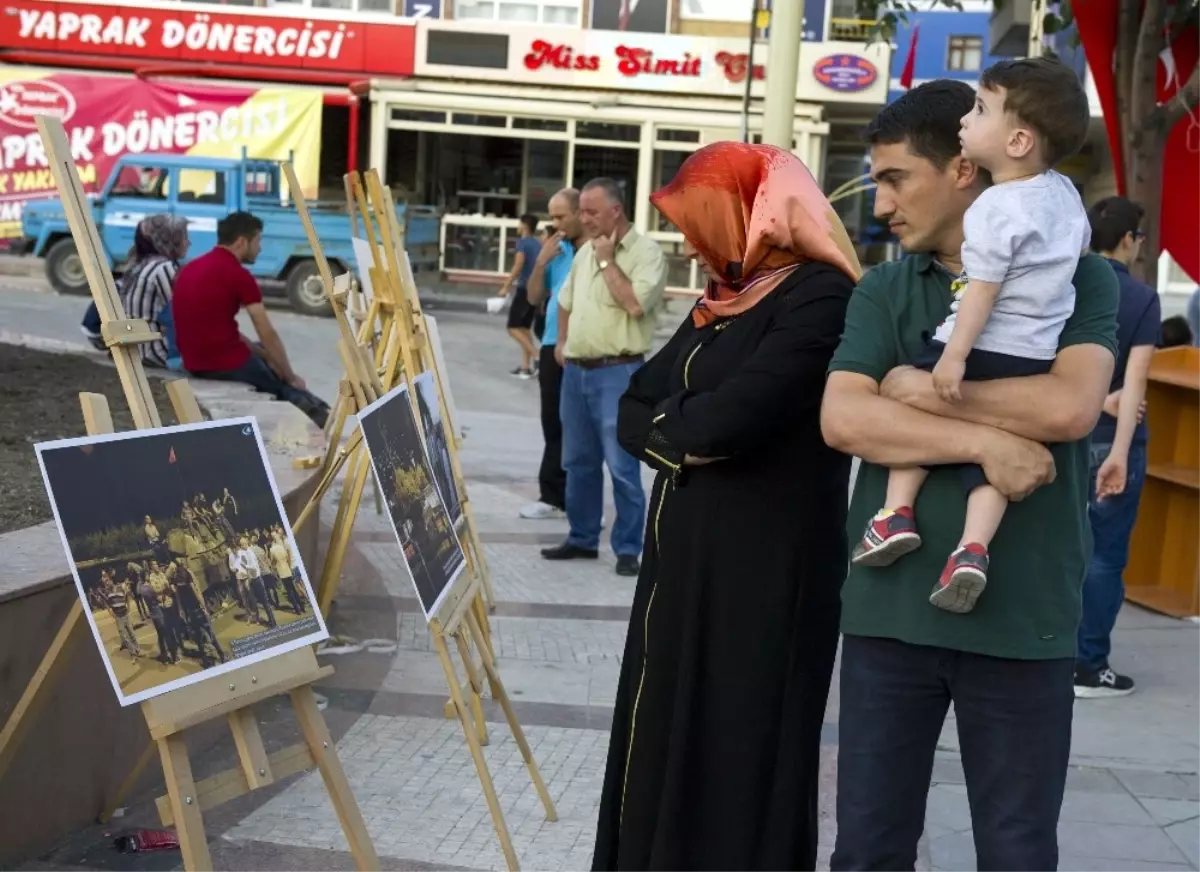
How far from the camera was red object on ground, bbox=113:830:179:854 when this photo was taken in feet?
12.9

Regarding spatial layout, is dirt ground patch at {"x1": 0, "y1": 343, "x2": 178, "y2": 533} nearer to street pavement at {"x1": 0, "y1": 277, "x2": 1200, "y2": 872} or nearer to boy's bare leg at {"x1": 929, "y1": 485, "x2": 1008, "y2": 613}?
street pavement at {"x1": 0, "y1": 277, "x2": 1200, "y2": 872}

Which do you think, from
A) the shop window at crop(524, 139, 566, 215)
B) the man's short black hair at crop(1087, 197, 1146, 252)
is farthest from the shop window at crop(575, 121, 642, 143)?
the man's short black hair at crop(1087, 197, 1146, 252)

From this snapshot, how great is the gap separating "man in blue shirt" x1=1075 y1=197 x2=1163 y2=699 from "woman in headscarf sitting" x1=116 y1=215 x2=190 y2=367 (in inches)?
234

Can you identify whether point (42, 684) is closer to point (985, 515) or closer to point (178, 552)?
point (178, 552)

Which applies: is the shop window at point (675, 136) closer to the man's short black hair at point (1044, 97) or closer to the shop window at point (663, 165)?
the shop window at point (663, 165)

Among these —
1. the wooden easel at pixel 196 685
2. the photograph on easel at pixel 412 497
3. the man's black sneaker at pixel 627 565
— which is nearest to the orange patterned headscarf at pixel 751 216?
the photograph on easel at pixel 412 497

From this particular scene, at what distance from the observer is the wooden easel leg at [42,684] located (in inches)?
133

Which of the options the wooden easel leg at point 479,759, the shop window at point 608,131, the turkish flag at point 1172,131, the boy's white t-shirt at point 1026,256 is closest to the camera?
the boy's white t-shirt at point 1026,256

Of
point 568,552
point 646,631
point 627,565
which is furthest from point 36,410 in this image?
point 646,631

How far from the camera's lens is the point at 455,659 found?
5.90 meters

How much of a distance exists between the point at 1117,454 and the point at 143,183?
16587mm

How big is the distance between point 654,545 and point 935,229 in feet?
3.17

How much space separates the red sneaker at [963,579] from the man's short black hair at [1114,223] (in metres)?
3.16

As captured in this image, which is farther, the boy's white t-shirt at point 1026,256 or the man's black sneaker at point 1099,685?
the man's black sneaker at point 1099,685
